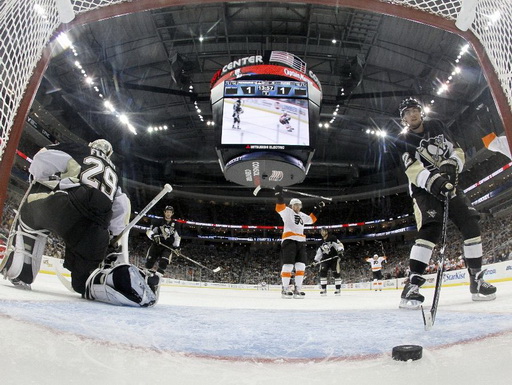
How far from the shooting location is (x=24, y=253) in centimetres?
203

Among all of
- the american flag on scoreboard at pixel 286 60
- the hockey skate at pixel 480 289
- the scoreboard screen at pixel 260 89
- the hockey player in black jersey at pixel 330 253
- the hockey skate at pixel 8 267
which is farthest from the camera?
the hockey player in black jersey at pixel 330 253

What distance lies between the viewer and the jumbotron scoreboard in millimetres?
6094

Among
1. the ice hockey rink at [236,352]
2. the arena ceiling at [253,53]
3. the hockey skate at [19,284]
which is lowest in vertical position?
the ice hockey rink at [236,352]

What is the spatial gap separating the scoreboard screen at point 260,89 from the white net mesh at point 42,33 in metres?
5.01

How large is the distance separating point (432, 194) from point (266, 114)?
4290mm

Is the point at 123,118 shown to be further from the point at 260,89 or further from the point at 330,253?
the point at 330,253

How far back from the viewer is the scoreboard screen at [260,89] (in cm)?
624

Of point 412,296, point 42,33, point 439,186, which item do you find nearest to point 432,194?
point 439,186

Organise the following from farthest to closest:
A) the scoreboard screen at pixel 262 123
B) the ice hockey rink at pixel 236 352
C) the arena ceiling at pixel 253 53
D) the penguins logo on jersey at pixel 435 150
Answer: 1. the arena ceiling at pixel 253 53
2. the scoreboard screen at pixel 262 123
3. the penguins logo on jersey at pixel 435 150
4. the ice hockey rink at pixel 236 352

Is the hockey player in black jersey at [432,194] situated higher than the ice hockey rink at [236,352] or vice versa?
the hockey player in black jersey at [432,194]

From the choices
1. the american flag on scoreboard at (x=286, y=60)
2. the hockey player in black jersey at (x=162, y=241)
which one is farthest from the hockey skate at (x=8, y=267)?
the american flag on scoreboard at (x=286, y=60)

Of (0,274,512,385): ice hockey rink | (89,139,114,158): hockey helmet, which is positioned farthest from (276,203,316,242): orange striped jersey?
(0,274,512,385): ice hockey rink

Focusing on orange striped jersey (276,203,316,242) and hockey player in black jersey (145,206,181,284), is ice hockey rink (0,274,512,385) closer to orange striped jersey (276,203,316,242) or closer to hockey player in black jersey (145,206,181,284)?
orange striped jersey (276,203,316,242)

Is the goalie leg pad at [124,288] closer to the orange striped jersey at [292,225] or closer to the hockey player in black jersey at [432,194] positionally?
the hockey player in black jersey at [432,194]
